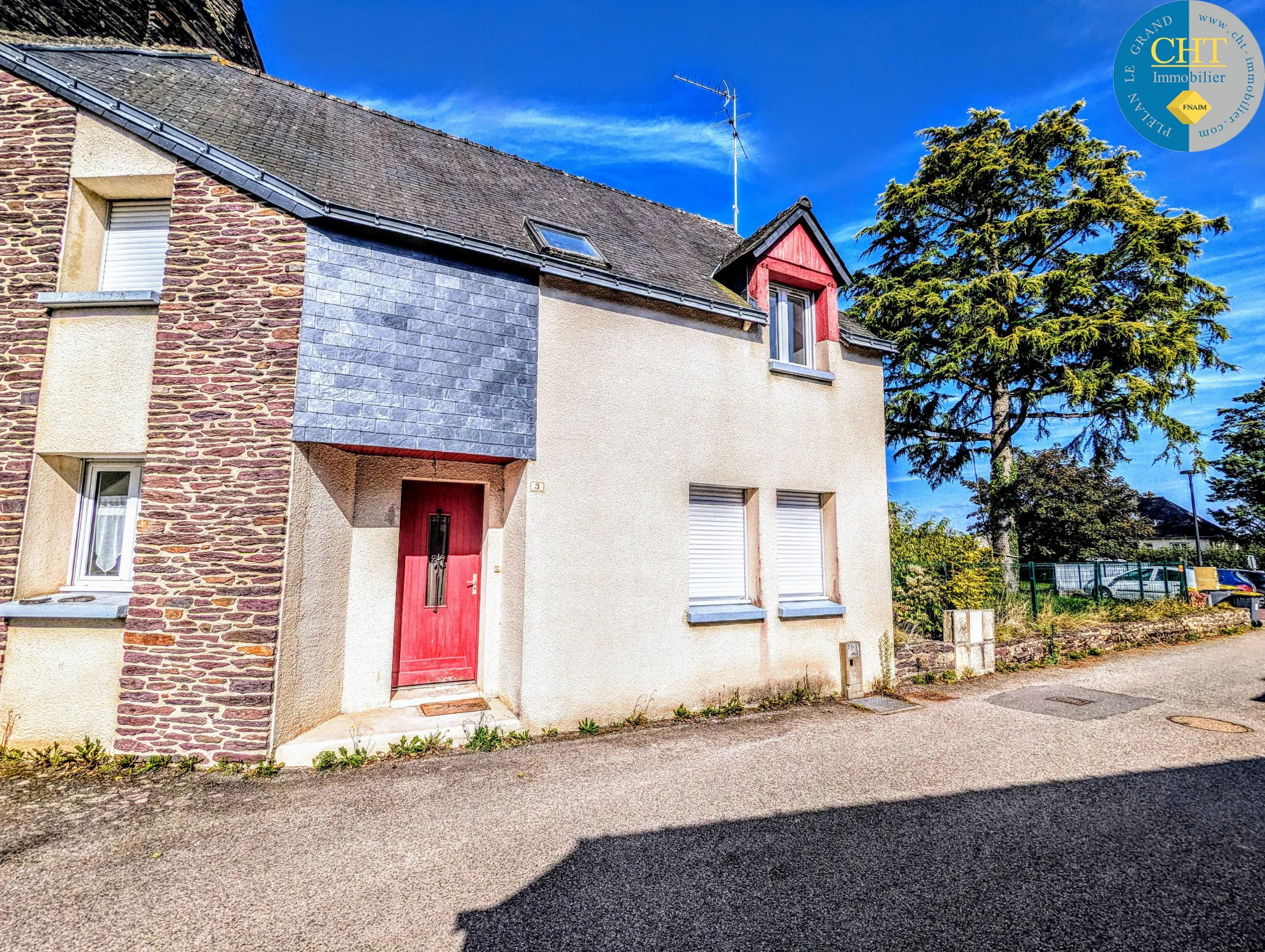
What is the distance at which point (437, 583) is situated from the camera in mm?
7160

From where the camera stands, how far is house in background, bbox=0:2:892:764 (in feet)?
17.7

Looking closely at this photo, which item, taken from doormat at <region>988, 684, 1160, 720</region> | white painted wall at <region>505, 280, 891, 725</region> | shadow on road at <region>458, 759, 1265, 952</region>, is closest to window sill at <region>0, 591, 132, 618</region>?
white painted wall at <region>505, 280, 891, 725</region>

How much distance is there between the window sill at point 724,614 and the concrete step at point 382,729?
7.97 ft

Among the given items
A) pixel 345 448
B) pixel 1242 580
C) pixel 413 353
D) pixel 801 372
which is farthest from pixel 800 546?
pixel 1242 580

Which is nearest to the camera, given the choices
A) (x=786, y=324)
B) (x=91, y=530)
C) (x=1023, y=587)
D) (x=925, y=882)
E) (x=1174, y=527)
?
(x=925, y=882)

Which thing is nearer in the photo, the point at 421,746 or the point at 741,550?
the point at 421,746

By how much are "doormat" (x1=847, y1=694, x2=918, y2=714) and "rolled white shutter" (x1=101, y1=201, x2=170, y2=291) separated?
387 inches

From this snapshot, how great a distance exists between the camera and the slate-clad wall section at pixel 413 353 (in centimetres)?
572

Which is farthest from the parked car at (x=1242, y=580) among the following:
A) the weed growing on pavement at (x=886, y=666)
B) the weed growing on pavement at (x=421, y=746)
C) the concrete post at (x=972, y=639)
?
the weed growing on pavement at (x=421, y=746)

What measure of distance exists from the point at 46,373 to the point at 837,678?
995 cm

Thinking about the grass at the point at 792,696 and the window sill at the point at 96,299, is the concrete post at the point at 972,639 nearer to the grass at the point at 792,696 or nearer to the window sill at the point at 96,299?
the grass at the point at 792,696

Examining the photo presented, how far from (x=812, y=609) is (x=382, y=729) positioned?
5495mm

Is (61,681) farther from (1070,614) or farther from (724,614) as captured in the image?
(1070,614)

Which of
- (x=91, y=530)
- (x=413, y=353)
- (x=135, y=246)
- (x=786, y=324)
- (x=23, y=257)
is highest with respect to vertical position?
(x=786, y=324)
